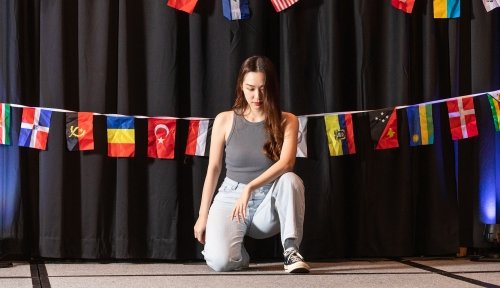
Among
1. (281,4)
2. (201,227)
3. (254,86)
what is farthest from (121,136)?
(281,4)

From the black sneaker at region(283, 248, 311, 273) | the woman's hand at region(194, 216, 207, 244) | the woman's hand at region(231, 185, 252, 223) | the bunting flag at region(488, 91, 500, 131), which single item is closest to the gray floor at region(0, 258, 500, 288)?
the black sneaker at region(283, 248, 311, 273)

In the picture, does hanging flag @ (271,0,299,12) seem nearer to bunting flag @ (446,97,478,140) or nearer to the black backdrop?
the black backdrop

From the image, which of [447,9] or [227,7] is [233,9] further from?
[447,9]

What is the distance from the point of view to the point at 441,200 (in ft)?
14.4

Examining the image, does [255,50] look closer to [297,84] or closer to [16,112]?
[297,84]

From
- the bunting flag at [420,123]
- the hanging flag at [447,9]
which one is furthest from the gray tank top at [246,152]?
the hanging flag at [447,9]

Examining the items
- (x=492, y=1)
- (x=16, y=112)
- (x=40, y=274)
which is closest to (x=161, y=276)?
(x=40, y=274)

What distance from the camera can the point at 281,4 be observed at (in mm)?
4246

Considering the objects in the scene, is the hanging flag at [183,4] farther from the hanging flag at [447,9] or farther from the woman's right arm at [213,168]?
the hanging flag at [447,9]

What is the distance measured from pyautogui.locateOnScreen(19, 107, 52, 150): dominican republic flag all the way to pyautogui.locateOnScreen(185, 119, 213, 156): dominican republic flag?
2.34 ft

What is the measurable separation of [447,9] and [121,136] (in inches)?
71.0

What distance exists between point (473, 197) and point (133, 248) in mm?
1820

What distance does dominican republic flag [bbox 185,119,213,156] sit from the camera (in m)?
4.22

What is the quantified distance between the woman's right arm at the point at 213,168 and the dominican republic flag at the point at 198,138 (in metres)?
0.30
